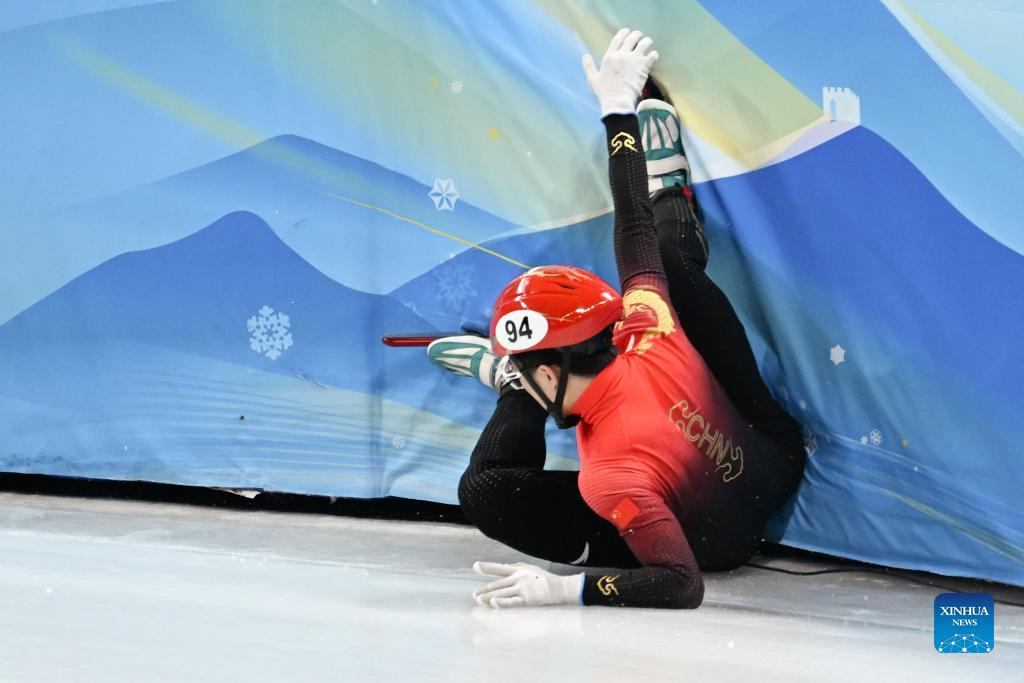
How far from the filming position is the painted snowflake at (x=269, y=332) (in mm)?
3240

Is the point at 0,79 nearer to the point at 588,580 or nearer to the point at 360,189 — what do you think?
the point at 360,189

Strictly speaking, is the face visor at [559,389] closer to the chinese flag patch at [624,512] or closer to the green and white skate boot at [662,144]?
the chinese flag patch at [624,512]

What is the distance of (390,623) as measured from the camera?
2078 millimetres

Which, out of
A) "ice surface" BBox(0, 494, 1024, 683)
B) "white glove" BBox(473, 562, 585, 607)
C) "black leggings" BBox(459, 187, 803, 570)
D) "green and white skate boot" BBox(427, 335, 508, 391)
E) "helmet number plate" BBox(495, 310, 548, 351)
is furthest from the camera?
"green and white skate boot" BBox(427, 335, 508, 391)

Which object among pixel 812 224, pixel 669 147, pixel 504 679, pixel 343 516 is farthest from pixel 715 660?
pixel 343 516

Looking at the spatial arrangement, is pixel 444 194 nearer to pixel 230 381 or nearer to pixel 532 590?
pixel 230 381

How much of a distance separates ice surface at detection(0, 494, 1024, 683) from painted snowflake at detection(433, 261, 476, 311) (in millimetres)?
621

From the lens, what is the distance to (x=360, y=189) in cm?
311

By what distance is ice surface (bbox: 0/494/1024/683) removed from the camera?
1.75 meters

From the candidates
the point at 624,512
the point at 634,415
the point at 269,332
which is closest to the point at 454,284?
the point at 269,332

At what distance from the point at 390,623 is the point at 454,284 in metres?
1.16

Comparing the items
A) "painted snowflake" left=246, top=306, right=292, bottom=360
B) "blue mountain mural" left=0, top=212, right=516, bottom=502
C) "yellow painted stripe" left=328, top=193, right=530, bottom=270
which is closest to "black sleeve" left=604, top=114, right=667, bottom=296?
"yellow painted stripe" left=328, top=193, right=530, bottom=270

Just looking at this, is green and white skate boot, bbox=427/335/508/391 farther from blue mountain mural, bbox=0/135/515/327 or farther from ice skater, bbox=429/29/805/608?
blue mountain mural, bbox=0/135/515/327

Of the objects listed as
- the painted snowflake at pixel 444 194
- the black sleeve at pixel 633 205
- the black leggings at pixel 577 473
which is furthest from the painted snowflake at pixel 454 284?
the black sleeve at pixel 633 205
